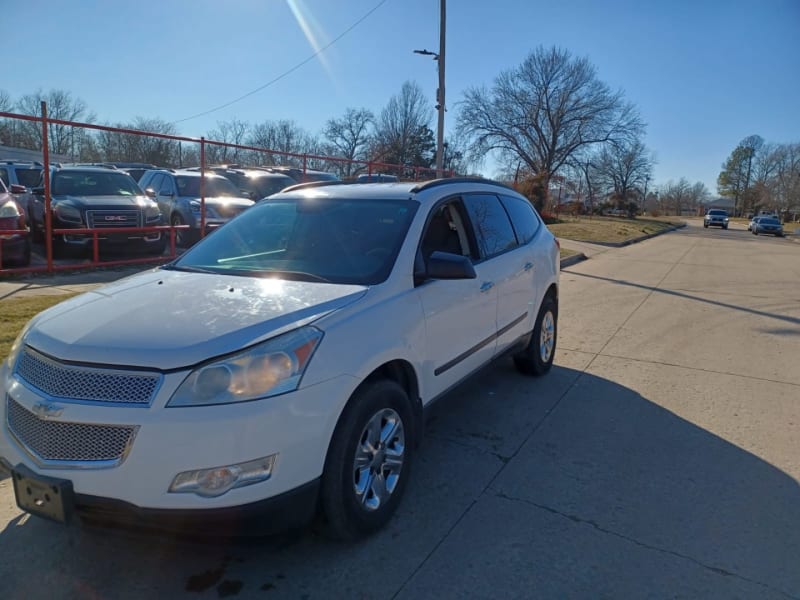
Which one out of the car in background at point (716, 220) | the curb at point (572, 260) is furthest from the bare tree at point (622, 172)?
the curb at point (572, 260)

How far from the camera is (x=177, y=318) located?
2.65m

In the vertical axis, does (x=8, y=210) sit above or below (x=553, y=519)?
above

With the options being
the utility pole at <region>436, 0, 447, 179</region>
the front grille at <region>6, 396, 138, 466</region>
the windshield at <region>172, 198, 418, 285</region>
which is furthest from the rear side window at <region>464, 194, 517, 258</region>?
the utility pole at <region>436, 0, 447, 179</region>

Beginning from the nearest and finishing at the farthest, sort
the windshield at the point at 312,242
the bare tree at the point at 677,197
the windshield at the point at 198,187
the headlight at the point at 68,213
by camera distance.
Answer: the windshield at the point at 312,242, the headlight at the point at 68,213, the windshield at the point at 198,187, the bare tree at the point at 677,197

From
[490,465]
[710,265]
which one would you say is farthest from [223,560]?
[710,265]

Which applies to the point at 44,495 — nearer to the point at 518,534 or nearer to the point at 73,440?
the point at 73,440

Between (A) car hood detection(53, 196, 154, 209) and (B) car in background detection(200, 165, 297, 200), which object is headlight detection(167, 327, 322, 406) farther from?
(B) car in background detection(200, 165, 297, 200)

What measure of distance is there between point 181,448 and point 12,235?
27.2 feet

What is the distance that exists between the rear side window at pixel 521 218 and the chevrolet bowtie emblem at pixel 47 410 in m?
3.82

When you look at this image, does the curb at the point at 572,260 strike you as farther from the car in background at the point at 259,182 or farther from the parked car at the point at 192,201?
the parked car at the point at 192,201

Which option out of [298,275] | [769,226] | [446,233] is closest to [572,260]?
[446,233]

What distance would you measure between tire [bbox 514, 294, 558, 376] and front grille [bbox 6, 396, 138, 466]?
3791mm

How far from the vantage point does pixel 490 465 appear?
12.3ft

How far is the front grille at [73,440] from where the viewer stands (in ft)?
7.36
